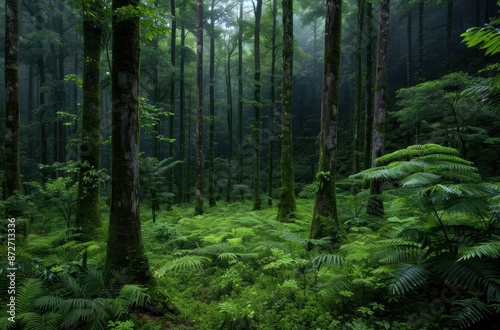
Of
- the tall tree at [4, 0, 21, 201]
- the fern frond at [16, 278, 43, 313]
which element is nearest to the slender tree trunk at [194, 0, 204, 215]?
the tall tree at [4, 0, 21, 201]

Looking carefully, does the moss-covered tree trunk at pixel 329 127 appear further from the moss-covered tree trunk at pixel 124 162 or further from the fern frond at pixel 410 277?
the moss-covered tree trunk at pixel 124 162

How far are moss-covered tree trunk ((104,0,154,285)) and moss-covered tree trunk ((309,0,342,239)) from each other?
156 inches

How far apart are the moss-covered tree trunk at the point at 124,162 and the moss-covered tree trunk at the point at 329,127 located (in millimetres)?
3971

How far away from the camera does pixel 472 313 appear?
2.85 metres

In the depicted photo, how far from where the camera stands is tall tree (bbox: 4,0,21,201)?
7523mm

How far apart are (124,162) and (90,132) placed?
13.4ft

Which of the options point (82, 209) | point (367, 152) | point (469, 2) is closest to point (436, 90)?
point (367, 152)

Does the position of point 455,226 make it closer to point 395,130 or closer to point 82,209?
point 82,209

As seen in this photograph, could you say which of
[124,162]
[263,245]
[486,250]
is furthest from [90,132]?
[486,250]

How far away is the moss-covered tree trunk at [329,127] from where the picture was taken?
6.35 m

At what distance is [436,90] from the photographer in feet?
37.9

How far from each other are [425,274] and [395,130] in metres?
22.8

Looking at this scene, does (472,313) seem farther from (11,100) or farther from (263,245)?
(11,100)

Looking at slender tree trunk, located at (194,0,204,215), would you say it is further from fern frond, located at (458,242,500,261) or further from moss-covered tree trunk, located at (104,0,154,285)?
fern frond, located at (458,242,500,261)
